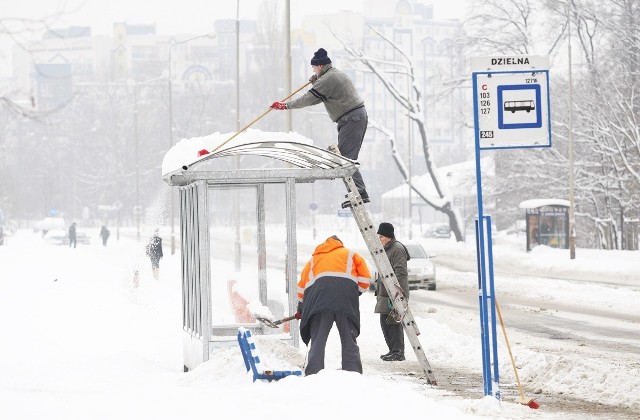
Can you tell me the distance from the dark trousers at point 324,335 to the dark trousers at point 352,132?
212 cm

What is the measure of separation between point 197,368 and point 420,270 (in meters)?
22.6

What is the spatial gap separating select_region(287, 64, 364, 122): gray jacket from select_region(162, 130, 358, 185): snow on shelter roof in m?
0.44

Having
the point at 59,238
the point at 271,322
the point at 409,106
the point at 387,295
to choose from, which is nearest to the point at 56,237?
the point at 59,238

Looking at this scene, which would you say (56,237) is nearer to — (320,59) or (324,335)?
(320,59)

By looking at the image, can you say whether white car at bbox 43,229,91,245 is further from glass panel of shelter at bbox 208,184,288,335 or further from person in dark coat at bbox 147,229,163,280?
glass panel of shelter at bbox 208,184,288,335

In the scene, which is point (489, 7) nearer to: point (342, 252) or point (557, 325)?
point (557, 325)

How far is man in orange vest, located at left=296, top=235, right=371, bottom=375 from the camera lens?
1249cm

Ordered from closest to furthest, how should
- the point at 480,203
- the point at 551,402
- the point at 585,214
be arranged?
1. the point at 480,203
2. the point at 551,402
3. the point at 585,214

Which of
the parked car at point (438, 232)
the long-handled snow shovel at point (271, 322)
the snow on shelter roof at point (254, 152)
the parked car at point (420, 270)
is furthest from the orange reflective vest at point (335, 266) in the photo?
the parked car at point (438, 232)

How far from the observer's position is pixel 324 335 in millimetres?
12508

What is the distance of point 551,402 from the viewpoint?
1240cm

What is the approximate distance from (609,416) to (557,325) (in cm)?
1215

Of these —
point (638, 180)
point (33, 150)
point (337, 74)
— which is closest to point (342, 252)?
point (337, 74)

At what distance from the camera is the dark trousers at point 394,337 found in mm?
17016
